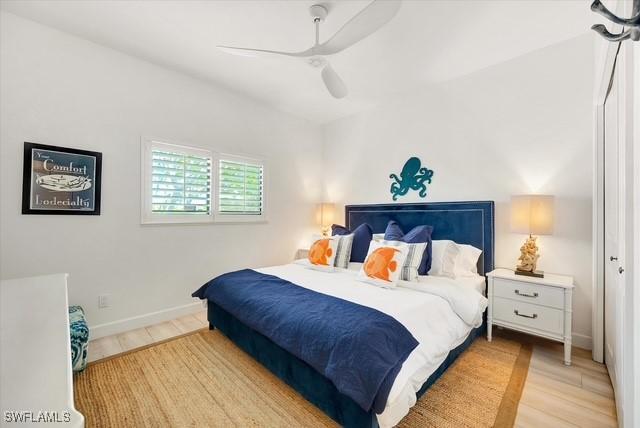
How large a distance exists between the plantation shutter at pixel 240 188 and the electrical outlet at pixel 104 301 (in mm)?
1413

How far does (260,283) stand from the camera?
2.43 meters

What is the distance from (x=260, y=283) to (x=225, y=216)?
→ 4.65ft

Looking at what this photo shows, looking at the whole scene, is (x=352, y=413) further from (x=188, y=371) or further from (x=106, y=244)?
(x=106, y=244)

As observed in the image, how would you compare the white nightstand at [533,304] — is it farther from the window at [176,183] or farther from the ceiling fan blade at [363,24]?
the window at [176,183]

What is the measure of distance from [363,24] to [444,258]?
2.19 meters

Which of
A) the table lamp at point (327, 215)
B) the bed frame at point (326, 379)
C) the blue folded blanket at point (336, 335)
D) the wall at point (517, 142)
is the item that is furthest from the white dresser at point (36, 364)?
the table lamp at point (327, 215)

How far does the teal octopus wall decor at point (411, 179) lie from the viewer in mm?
3432

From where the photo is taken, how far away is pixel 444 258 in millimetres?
2793

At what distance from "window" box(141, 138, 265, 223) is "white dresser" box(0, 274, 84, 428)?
1.83 m

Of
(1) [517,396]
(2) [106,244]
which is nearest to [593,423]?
(1) [517,396]

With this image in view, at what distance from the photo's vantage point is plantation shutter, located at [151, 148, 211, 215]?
301cm

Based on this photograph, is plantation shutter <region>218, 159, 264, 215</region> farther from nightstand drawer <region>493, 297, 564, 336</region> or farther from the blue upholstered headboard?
nightstand drawer <region>493, 297, 564, 336</region>

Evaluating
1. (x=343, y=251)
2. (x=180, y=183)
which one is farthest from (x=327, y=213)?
(x=180, y=183)

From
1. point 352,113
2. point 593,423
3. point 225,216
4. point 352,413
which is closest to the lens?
point 352,413
